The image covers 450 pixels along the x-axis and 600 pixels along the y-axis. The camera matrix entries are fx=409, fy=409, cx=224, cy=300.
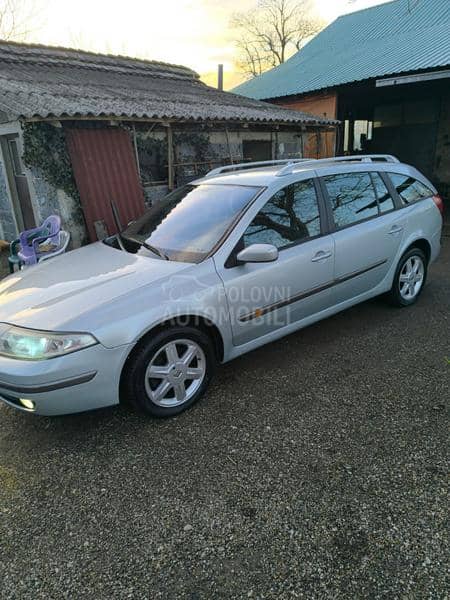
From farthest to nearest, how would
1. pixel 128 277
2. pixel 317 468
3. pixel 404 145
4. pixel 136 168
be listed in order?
pixel 404 145, pixel 136 168, pixel 128 277, pixel 317 468

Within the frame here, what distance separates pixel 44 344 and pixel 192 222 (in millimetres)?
1452

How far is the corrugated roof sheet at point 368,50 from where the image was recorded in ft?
33.0

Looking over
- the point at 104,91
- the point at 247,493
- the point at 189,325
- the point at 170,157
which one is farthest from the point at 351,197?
the point at 104,91

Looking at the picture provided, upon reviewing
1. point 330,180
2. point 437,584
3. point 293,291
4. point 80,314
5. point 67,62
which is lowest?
point 437,584

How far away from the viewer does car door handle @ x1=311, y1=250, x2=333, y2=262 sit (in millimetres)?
3273

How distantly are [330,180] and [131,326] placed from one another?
2.21 meters

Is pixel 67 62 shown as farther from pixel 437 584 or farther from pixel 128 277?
pixel 437 584

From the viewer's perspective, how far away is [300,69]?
14.3 m

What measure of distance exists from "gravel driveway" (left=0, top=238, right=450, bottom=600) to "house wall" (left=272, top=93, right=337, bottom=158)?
29.6 feet

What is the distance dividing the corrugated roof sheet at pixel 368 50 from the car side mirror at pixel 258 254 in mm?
8471

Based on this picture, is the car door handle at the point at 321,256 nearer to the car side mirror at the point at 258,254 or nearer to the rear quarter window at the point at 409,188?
the car side mirror at the point at 258,254

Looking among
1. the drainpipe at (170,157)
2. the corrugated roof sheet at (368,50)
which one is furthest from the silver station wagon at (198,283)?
the corrugated roof sheet at (368,50)

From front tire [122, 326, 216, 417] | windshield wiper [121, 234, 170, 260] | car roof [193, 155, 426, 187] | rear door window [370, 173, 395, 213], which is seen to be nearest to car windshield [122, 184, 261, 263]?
windshield wiper [121, 234, 170, 260]

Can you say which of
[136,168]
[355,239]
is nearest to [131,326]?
[355,239]
